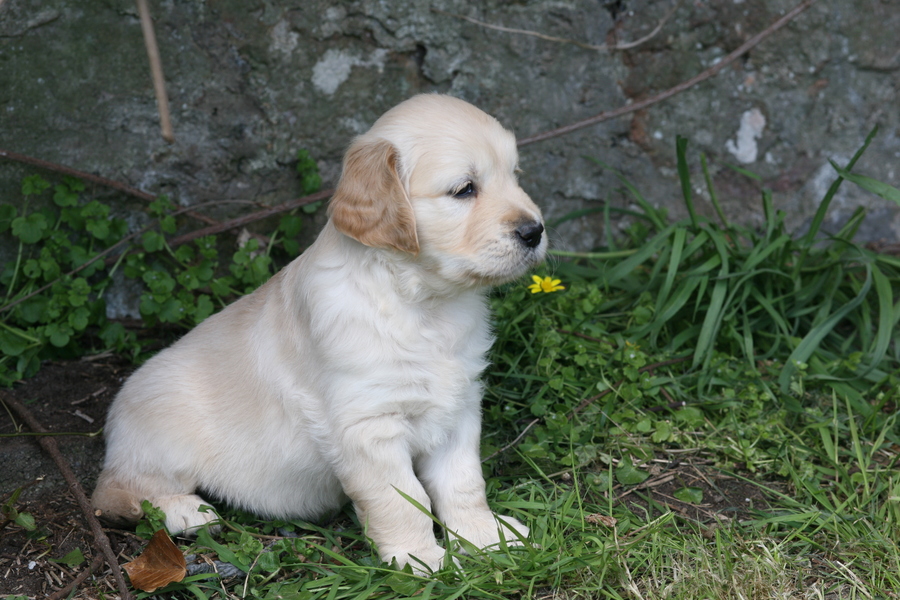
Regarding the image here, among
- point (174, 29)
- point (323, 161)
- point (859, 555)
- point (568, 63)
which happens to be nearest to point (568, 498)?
point (859, 555)

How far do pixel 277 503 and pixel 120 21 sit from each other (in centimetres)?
254

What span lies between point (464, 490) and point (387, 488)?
0.36 meters

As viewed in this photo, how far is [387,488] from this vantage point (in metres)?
2.77

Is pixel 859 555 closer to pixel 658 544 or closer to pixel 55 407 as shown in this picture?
pixel 658 544

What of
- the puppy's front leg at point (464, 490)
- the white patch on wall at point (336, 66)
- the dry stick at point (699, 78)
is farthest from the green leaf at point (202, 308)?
the dry stick at point (699, 78)

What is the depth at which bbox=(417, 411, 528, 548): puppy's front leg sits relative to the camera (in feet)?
9.68

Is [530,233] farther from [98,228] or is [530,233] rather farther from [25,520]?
[98,228]

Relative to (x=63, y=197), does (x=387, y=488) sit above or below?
below

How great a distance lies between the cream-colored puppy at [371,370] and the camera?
2.75 meters

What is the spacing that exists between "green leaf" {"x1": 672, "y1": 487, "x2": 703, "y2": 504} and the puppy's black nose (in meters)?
1.27

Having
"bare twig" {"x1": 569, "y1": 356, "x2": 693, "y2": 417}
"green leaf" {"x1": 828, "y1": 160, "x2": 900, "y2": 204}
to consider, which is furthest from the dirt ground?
"green leaf" {"x1": 828, "y1": 160, "x2": 900, "y2": 204}

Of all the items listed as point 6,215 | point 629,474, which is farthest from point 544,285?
point 6,215

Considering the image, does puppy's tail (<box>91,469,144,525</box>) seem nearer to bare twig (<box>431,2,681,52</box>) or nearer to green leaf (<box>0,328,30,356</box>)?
green leaf (<box>0,328,30,356</box>)

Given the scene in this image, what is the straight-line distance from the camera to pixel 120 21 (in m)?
3.99
